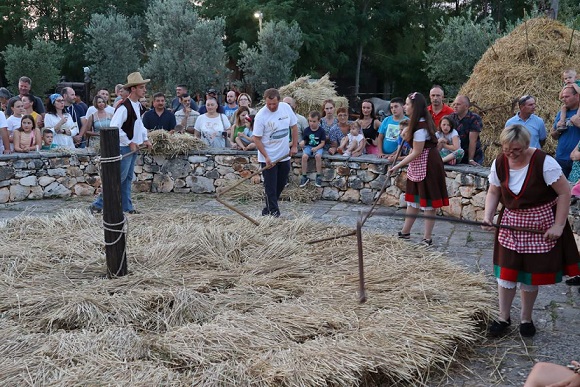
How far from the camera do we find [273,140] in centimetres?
720

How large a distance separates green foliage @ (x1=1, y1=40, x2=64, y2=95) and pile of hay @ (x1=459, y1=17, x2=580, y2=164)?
1669 cm

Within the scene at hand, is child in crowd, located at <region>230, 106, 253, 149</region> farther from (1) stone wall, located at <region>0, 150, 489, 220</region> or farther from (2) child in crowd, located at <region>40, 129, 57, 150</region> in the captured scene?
(2) child in crowd, located at <region>40, 129, 57, 150</region>

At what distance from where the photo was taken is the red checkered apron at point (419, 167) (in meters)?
6.15

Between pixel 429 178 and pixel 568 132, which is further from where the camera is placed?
pixel 568 132

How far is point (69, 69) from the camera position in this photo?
27.2 metres

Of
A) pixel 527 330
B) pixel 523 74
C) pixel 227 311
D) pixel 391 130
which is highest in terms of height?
pixel 523 74

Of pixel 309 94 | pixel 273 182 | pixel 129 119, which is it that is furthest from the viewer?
pixel 309 94

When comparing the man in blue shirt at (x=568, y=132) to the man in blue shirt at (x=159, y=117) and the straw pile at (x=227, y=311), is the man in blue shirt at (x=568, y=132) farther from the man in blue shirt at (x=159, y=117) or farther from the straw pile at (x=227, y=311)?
the man in blue shirt at (x=159, y=117)

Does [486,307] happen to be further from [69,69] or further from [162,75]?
[69,69]

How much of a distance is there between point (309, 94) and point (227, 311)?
9.41 m

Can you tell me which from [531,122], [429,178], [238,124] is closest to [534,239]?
[429,178]

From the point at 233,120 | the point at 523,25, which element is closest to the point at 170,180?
the point at 233,120

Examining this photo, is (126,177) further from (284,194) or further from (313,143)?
(313,143)

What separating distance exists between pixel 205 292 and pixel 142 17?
927 inches
